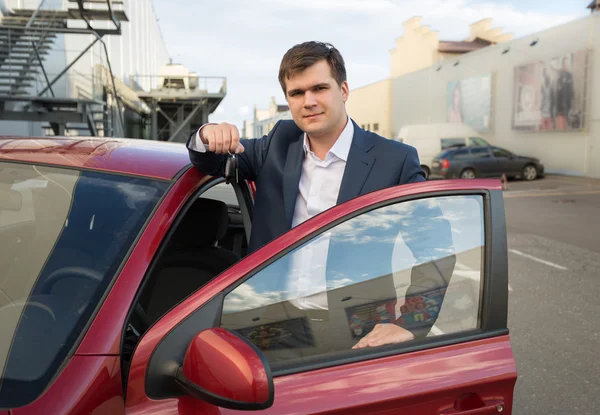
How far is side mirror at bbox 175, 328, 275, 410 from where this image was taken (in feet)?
4.10

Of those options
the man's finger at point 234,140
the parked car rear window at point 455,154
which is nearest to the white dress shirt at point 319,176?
the man's finger at point 234,140

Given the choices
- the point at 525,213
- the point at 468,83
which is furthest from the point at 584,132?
the point at 525,213

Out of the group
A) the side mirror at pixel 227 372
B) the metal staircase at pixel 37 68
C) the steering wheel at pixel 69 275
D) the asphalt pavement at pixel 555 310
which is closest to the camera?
the side mirror at pixel 227 372

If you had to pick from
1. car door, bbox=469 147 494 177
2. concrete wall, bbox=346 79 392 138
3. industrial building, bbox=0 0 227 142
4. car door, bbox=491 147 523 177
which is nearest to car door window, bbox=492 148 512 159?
car door, bbox=491 147 523 177

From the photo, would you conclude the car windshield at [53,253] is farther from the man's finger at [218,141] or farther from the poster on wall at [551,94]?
the poster on wall at [551,94]

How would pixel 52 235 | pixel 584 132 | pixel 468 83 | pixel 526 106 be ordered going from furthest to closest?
pixel 468 83 → pixel 526 106 → pixel 584 132 → pixel 52 235

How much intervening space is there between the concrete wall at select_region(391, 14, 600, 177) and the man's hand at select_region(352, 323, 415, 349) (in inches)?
852

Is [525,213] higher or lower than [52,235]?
lower

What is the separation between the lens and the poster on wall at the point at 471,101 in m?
27.5

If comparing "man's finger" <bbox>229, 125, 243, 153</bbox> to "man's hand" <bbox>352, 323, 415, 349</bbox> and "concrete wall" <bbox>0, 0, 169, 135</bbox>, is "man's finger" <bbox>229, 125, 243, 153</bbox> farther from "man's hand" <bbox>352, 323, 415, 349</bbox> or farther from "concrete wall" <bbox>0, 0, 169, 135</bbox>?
"concrete wall" <bbox>0, 0, 169, 135</bbox>

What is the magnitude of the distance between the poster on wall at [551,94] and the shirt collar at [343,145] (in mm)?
21568

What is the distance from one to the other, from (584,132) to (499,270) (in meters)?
21.9

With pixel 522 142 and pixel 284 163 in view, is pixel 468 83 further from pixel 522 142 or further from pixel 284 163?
pixel 284 163

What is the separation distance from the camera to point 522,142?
25000 millimetres
